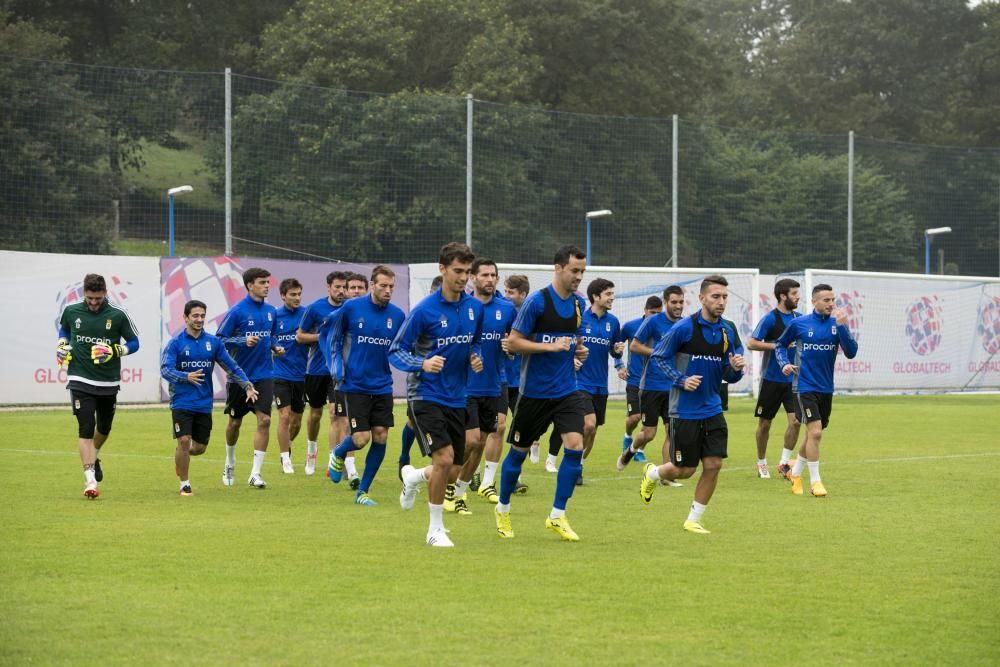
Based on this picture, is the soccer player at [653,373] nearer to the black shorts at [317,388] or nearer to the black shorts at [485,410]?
the black shorts at [485,410]

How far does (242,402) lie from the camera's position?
15.9 meters

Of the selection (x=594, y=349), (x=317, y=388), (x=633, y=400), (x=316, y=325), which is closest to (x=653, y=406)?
(x=594, y=349)

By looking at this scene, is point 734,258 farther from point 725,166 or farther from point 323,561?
point 323,561

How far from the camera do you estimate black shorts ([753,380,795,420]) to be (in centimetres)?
1684

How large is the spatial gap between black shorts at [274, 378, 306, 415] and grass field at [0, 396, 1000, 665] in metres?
0.94

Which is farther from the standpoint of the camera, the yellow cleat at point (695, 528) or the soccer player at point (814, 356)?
the soccer player at point (814, 356)

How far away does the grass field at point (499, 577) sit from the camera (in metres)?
7.48

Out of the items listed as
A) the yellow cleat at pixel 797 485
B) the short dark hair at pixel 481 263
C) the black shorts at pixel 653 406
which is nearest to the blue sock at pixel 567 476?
the short dark hair at pixel 481 263

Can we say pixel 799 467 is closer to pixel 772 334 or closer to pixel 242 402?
pixel 772 334

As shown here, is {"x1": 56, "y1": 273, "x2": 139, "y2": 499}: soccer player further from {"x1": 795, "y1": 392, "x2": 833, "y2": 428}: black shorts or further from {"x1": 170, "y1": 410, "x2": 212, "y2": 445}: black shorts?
{"x1": 795, "y1": 392, "x2": 833, "y2": 428}: black shorts

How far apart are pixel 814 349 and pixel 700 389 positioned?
384cm

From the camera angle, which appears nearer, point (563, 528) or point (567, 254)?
point (567, 254)

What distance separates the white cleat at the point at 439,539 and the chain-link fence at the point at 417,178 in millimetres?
20187

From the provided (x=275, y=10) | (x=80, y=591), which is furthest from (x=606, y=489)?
(x=275, y=10)
